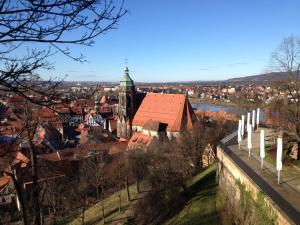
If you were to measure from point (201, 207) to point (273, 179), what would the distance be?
6032 mm

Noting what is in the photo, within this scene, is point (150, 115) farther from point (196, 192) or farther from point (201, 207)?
point (201, 207)

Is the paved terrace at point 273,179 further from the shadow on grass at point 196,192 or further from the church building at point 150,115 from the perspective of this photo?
the church building at point 150,115

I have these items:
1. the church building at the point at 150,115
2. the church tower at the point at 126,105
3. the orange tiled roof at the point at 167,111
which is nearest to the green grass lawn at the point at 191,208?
the church building at the point at 150,115

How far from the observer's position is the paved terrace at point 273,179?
10.1 m

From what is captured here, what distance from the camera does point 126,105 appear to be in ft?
160

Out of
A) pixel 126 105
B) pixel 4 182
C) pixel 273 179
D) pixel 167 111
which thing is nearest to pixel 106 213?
pixel 4 182

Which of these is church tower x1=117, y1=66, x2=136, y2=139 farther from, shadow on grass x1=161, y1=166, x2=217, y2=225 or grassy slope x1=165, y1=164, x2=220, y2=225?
grassy slope x1=165, y1=164, x2=220, y2=225

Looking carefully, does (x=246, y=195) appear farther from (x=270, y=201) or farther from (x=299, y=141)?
(x=299, y=141)

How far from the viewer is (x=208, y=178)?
2338 centimetres

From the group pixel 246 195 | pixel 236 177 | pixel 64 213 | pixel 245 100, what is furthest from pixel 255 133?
pixel 245 100

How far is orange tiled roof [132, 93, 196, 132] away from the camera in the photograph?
43.0 meters

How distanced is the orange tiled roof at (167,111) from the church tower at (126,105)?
38.4 inches

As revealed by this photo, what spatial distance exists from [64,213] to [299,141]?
16372 millimetres

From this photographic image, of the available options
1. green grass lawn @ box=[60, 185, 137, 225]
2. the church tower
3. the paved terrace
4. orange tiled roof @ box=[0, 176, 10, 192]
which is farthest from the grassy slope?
the church tower
